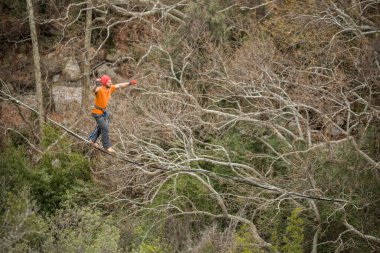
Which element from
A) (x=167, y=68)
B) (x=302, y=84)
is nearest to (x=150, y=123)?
(x=167, y=68)

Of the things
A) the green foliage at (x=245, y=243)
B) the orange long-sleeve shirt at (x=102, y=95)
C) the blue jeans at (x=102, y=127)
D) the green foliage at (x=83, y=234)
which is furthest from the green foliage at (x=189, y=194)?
the orange long-sleeve shirt at (x=102, y=95)

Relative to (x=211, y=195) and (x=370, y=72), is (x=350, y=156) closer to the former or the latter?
(x=370, y=72)

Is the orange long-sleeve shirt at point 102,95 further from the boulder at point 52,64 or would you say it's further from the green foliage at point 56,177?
the boulder at point 52,64

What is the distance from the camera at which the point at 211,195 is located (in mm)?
22656

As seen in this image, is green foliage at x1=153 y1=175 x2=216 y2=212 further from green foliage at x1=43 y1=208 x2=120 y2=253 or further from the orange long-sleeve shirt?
the orange long-sleeve shirt


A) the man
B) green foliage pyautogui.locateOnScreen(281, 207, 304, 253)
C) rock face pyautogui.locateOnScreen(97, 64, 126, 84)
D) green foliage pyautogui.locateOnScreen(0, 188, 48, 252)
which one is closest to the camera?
the man

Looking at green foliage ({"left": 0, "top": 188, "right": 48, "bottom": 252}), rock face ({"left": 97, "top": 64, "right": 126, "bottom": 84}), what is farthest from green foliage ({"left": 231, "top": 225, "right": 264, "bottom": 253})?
rock face ({"left": 97, "top": 64, "right": 126, "bottom": 84})

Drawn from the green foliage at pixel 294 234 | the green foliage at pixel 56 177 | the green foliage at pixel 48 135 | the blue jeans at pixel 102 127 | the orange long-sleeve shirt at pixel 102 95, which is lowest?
the green foliage at pixel 56 177

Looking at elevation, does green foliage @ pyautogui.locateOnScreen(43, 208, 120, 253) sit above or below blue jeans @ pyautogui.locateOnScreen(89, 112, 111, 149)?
below

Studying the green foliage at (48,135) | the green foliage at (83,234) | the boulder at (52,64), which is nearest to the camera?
the green foliage at (83,234)

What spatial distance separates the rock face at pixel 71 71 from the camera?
1220 inches

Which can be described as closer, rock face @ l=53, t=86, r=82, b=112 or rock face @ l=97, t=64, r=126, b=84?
rock face @ l=53, t=86, r=82, b=112

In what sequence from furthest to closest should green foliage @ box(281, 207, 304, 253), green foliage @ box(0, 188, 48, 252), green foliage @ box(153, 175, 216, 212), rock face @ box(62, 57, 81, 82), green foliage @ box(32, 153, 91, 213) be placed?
rock face @ box(62, 57, 81, 82) → green foliage @ box(32, 153, 91, 213) → green foliage @ box(153, 175, 216, 212) → green foliage @ box(0, 188, 48, 252) → green foliage @ box(281, 207, 304, 253)

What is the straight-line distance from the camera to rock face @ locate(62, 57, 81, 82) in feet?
102
